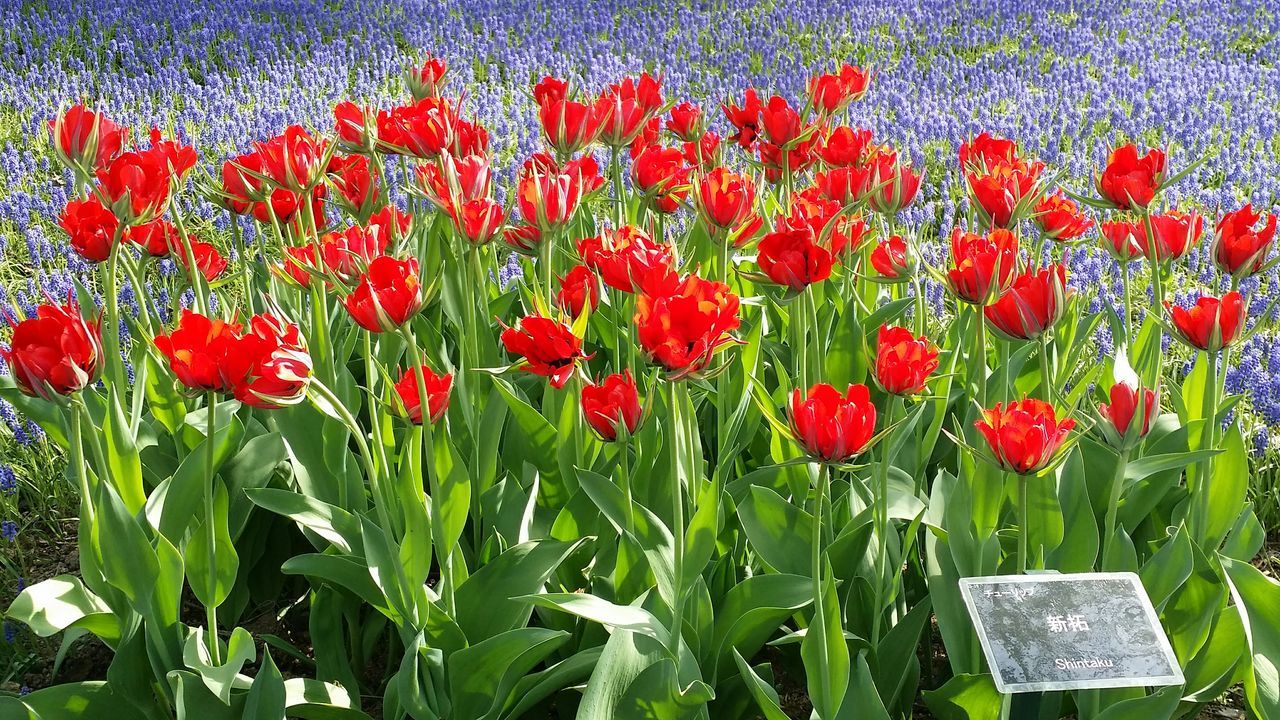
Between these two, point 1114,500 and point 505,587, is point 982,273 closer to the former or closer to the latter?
point 1114,500

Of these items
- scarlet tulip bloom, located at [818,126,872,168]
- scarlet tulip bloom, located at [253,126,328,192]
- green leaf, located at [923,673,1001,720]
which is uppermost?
scarlet tulip bloom, located at [253,126,328,192]

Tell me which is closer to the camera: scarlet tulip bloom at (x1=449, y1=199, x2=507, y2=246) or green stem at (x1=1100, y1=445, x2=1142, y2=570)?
green stem at (x1=1100, y1=445, x2=1142, y2=570)

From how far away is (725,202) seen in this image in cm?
170

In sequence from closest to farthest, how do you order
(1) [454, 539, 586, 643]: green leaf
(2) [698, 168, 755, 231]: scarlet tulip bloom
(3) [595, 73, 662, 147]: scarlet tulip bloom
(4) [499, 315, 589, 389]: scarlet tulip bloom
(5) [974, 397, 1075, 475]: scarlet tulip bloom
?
1. (5) [974, 397, 1075, 475]: scarlet tulip bloom
2. (4) [499, 315, 589, 389]: scarlet tulip bloom
3. (1) [454, 539, 586, 643]: green leaf
4. (2) [698, 168, 755, 231]: scarlet tulip bloom
5. (3) [595, 73, 662, 147]: scarlet tulip bloom

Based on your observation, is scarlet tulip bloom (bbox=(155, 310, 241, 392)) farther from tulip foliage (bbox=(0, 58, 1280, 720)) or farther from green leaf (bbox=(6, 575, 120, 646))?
green leaf (bbox=(6, 575, 120, 646))

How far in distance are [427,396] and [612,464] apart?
576mm

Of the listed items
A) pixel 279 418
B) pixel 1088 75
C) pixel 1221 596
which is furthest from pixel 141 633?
pixel 1088 75

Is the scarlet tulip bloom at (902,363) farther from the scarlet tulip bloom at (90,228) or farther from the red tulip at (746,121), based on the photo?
the scarlet tulip bloom at (90,228)

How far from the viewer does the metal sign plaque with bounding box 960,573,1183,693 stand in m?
1.20

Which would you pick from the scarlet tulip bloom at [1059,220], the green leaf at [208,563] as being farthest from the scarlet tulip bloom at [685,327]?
the scarlet tulip bloom at [1059,220]

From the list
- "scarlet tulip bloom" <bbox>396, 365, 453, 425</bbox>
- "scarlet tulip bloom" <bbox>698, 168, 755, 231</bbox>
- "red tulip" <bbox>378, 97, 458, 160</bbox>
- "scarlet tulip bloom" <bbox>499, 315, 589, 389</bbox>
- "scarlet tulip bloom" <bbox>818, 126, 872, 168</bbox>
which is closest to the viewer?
"scarlet tulip bloom" <bbox>499, 315, 589, 389</bbox>

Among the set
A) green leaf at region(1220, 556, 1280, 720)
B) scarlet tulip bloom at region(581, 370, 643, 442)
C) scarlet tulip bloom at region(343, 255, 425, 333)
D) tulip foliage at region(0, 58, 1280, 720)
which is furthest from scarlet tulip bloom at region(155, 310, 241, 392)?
green leaf at region(1220, 556, 1280, 720)

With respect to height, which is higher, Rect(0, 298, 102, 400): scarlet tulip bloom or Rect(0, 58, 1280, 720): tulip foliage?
Rect(0, 298, 102, 400): scarlet tulip bloom

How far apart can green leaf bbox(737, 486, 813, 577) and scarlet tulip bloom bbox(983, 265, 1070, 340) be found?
41cm
